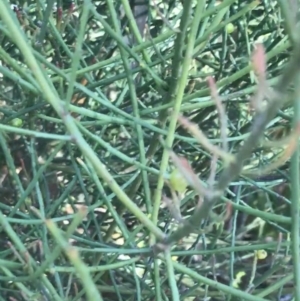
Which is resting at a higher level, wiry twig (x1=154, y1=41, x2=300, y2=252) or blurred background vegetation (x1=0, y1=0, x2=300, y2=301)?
wiry twig (x1=154, y1=41, x2=300, y2=252)

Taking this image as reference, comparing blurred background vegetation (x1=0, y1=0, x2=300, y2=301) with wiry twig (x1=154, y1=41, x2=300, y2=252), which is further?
blurred background vegetation (x1=0, y1=0, x2=300, y2=301)

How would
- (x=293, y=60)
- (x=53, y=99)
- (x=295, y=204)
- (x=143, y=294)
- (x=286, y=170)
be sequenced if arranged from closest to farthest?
(x=293, y=60) < (x=53, y=99) < (x=295, y=204) < (x=143, y=294) < (x=286, y=170)

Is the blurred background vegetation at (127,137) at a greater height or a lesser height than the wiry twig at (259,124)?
lesser

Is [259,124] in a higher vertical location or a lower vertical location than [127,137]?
higher

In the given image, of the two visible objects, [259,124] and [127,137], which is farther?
[127,137]

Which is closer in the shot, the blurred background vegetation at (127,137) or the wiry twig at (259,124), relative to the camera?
the wiry twig at (259,124)

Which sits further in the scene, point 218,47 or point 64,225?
point 64,225

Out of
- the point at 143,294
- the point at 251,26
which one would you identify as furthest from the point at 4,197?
the point at 251,26

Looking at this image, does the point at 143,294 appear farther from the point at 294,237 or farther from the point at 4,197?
the point at 294,237
